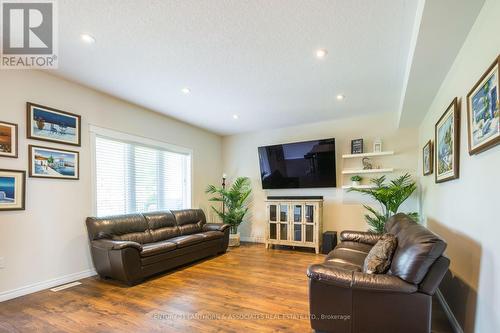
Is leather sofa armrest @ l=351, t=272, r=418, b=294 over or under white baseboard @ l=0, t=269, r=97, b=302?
over

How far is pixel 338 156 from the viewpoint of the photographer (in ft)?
17.7

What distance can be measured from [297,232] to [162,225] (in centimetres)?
260

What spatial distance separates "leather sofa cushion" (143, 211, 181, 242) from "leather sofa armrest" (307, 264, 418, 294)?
2.97 m

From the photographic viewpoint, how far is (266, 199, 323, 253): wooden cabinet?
16.7 feet

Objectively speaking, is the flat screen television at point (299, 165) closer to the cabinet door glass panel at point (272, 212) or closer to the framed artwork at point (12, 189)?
the cabinet door glass panel at point (272, 212)

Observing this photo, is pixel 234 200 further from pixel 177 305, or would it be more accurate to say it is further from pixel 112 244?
pixel 177 305

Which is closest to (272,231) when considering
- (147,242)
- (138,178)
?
(147,242)

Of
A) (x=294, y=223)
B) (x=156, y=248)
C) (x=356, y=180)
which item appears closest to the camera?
(x=156, y=248)

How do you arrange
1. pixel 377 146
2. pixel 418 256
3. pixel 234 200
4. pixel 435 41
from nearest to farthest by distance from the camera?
pixel 418 256
pixel 435 41
pixel 377 146
pixel 234 200


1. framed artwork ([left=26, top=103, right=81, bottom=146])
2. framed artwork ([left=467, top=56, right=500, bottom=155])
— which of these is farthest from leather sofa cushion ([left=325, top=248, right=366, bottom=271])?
framed artwork ([left=26, top=103, right=81, bottom=146])

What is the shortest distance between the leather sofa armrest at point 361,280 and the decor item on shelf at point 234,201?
3798mm

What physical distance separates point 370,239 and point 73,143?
14.3 ft

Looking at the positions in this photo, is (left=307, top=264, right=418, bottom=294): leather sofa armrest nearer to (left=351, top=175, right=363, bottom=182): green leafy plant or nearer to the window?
(left=351, top=175, right=363, bottom=182): green leafy plant

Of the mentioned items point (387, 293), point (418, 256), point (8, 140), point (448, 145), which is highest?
point (8, 140)
